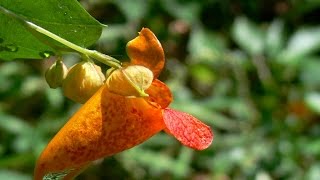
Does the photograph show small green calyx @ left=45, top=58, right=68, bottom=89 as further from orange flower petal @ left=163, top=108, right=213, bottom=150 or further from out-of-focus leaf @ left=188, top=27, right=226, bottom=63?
out-of-focus leaf @ left=188, top=27, right=226, bottom=63

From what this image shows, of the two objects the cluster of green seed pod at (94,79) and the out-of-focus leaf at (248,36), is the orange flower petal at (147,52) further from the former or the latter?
the out-of-focus leaf at (248,36)

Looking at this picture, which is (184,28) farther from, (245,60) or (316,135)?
(316,135)

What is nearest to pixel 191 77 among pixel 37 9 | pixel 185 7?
pixel 185 7

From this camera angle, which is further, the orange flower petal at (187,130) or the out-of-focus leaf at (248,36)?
the out-of-focus leaf at (248,36)

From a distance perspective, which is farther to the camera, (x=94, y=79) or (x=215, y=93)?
(x=215, y=93)

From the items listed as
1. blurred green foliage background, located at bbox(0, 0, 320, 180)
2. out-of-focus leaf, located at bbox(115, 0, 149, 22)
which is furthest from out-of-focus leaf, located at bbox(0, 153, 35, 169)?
out-of-focus leaf, located at bbox(115, 0, 149, 22)

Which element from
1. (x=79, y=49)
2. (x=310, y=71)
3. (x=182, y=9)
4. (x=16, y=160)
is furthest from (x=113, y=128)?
(x=310, y=71)

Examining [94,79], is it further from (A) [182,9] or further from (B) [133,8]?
(A) [182,9]

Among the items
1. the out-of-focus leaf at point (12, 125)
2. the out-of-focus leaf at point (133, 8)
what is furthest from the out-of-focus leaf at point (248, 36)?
the out-of-focus leaf at point (12, 125)
